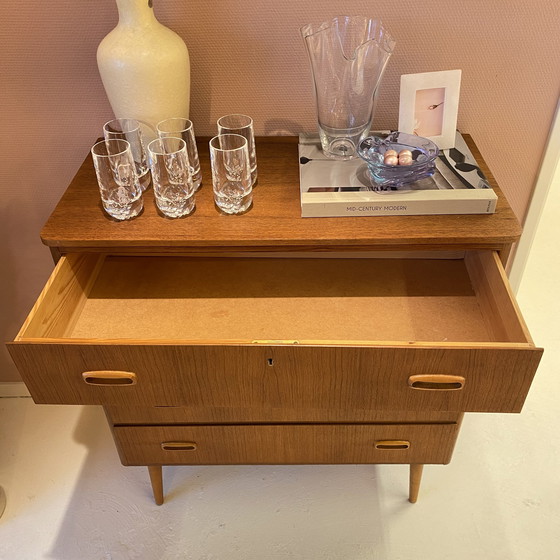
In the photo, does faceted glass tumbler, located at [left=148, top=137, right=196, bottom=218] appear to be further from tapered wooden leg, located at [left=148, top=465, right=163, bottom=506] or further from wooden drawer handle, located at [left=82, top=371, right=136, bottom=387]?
tapered wooden leg, located at [left=148, top=465, right=163, bottom=506]

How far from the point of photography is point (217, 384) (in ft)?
3.04

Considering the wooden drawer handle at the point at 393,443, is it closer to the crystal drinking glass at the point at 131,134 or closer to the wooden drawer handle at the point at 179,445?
the wooden drawer handle at the point at 179,445

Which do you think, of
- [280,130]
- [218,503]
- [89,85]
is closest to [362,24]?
[280,130]

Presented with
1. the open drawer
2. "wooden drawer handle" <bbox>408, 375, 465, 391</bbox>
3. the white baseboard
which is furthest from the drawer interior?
the white baseboard

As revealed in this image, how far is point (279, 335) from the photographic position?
1034 mm

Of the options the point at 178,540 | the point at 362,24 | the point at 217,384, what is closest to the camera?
the point at 217,384

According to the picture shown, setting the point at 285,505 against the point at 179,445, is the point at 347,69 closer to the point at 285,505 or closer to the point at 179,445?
the point at 179,445

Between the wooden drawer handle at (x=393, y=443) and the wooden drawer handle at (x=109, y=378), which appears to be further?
the wooden drawer handle at (x=393, y=443)

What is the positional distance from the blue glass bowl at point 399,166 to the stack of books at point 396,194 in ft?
0.05

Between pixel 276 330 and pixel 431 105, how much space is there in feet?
1.71

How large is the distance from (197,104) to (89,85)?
0.22 metres

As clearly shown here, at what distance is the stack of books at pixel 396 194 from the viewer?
99cm

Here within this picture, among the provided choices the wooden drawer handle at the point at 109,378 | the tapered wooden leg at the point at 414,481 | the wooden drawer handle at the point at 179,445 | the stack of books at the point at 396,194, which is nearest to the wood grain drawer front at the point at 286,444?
the wooden drawer handle at the point at 179,445

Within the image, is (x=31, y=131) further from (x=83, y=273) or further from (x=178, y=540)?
(x=178, y=540)
